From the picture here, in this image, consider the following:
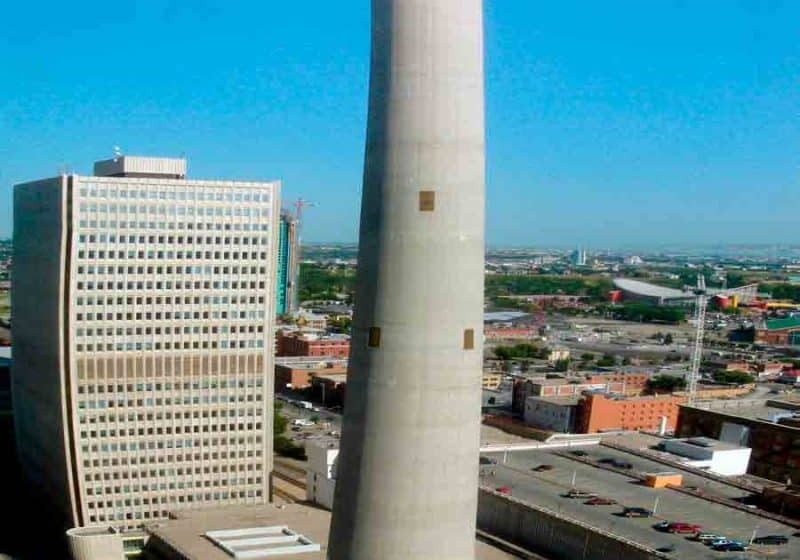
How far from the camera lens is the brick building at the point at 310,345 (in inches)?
4040

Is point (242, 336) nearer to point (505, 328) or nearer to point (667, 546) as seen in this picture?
point (667, 546)

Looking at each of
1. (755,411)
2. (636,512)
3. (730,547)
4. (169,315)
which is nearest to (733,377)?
(755,411)

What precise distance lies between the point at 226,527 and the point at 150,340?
25.7 feet

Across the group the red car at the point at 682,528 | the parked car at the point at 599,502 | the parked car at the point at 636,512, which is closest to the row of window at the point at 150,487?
the parked car at the point at 599,502

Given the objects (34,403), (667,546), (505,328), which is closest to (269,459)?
(34,403)

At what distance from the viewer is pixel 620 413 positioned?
69000 millimetres

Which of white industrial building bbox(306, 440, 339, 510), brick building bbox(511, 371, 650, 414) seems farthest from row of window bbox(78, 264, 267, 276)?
brick building bbox(511, 371, 650, 414)

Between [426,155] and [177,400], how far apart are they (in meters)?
29.1

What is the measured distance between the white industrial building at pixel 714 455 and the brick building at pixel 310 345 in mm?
54562

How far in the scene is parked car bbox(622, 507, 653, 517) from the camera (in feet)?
113

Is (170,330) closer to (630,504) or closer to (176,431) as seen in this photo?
(176,431)

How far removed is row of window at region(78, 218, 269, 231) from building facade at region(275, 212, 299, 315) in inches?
3536

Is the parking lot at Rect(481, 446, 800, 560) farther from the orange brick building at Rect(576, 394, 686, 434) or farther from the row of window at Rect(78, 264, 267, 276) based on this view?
the orange brick building at Rect(576, 394, 686, 434)

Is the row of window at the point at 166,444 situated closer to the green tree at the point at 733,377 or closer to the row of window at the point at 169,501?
the row of window at the point at 169,501
